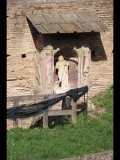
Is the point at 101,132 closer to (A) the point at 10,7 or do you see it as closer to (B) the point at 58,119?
(B) the point at 58,119

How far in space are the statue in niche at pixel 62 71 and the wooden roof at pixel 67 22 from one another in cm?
111

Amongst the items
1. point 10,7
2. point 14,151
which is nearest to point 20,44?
point 10,7

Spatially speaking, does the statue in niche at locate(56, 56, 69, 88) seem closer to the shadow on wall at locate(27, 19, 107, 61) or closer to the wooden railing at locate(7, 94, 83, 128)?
the shadow on wall at locate(27, 19, 107, 61)

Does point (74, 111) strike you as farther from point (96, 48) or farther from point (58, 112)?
point (96, 48)

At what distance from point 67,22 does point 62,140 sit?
432 centimetres

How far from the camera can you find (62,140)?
12352 millimetres

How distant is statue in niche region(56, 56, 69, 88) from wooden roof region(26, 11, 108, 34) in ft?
3.64

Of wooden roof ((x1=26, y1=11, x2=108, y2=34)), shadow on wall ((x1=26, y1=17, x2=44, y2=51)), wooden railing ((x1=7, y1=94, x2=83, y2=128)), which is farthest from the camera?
shadow on wall ((x1=26, y1=17, x2=44, y2=51))

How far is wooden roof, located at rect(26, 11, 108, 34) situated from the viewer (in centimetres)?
1523

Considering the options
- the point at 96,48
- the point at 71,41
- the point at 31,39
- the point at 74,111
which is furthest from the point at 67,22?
the point at 74,111

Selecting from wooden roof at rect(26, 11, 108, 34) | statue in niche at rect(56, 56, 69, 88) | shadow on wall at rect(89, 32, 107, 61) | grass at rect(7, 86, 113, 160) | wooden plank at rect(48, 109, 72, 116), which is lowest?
grass at rect(7, 86, 113, 160)

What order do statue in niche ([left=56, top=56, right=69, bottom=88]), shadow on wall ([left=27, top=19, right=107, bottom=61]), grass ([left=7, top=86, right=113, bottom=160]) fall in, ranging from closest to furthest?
grass ([left=7, top=86, right=113, bottom=160])
shadow on wall ([left=27, top=19, right=107, bottom=61])
statue in niche ([left=56, top=56, right=69, bottom=88])

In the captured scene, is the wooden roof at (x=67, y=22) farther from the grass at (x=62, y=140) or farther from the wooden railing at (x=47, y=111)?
the grass at (x=62, y=140)

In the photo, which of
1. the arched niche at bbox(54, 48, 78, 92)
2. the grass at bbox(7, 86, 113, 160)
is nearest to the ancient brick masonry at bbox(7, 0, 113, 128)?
the arched niche at bbox(54, 48, 78, 92)
